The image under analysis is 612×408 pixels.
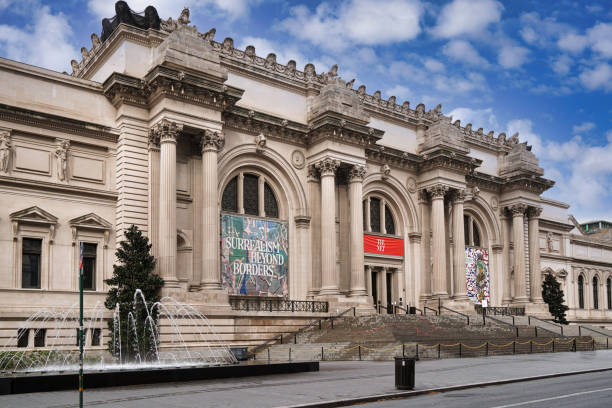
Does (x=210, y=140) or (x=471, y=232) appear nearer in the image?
(x=210, y=140)

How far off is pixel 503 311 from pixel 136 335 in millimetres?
31675

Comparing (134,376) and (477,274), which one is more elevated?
(477,274)

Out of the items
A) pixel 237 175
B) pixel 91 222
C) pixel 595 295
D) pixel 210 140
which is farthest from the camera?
pixel 595 295

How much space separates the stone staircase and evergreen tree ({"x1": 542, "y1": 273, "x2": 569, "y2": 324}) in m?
17.5

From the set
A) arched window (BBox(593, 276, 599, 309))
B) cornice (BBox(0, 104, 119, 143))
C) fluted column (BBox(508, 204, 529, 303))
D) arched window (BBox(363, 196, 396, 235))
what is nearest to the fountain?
cornice (BBox(0, 104, 119, 143))

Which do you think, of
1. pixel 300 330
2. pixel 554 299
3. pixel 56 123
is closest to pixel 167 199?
pixel 56 123

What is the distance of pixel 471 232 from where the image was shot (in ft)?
181

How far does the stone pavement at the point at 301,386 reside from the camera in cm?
1712

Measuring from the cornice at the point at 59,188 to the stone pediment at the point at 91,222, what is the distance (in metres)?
1.10

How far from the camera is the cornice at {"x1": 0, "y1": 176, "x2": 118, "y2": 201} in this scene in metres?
31.4

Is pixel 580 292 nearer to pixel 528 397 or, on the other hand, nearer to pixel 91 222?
pixel 91 222

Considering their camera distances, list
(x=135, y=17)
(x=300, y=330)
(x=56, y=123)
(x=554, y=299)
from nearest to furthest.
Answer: (x=56, y=123) < (x=300, y=330) < (x=135, y=17) < (x=554, y=299)

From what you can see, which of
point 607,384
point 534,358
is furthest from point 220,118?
point 607,384

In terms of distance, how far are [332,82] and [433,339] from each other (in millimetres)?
18299
